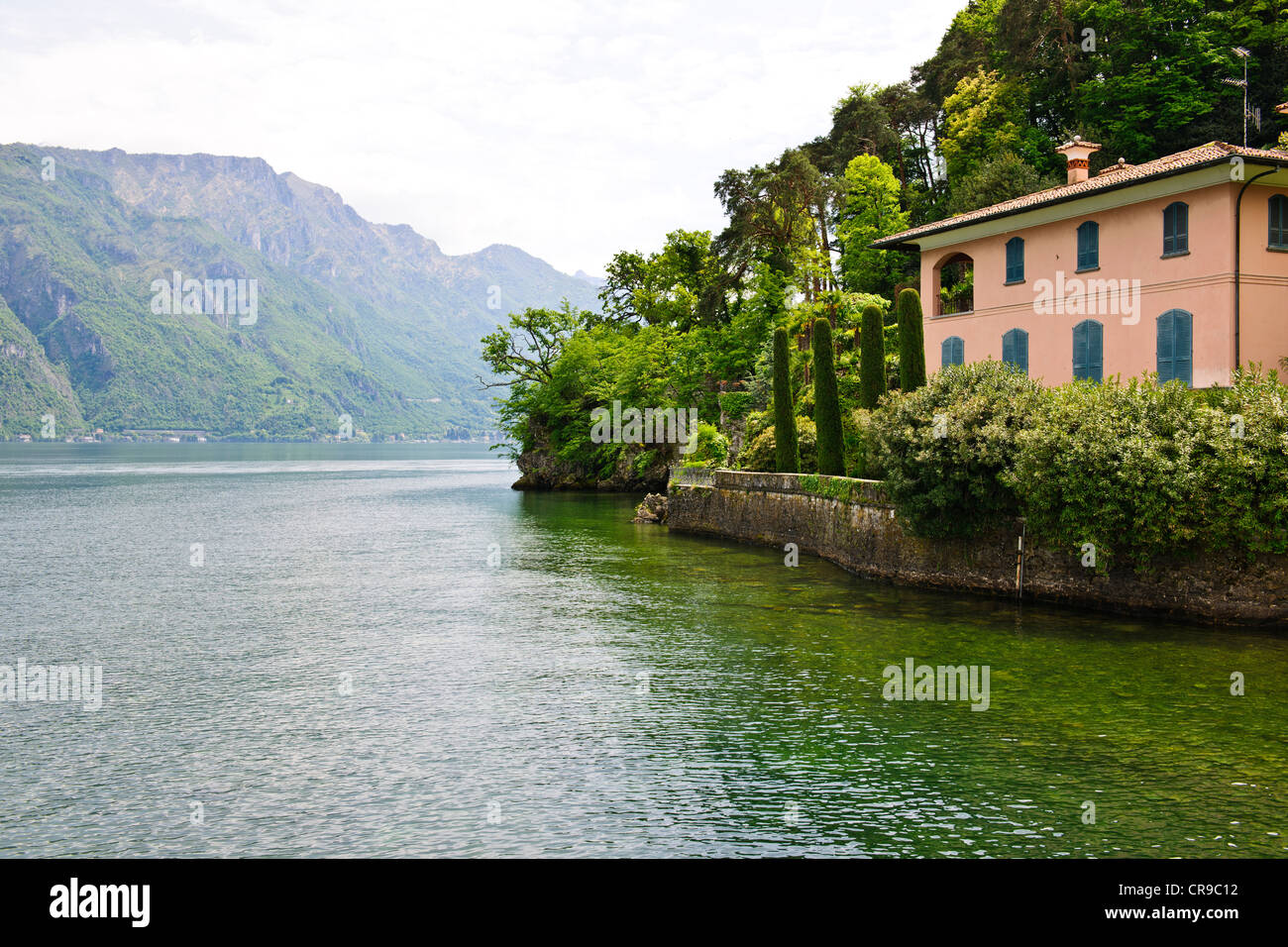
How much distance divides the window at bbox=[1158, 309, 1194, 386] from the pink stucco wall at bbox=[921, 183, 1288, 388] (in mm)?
185

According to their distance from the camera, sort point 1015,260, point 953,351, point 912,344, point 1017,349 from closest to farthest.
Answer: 1. point 912,344
2. point 1017,349
3. point 1015,260
4. point 953,351

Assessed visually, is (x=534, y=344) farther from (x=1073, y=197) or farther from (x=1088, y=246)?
(x=1073, y=197)

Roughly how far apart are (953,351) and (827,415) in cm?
628

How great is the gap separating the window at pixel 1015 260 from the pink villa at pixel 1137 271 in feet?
0.13

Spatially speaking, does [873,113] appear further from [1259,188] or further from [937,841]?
[937,841]

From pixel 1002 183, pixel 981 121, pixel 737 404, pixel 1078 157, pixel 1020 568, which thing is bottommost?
pixel 1020 568

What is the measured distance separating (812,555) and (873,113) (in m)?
35.8

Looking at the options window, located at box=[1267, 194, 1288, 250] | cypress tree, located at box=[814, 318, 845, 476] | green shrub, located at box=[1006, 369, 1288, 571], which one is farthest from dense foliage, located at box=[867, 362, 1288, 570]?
A: window, located at box=[1267, 194, 1288, 250]

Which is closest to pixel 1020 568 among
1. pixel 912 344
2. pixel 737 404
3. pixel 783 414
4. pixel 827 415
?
pixel 912 344

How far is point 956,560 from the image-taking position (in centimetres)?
2619

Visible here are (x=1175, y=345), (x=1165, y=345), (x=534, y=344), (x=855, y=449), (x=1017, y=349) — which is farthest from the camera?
(x=534, y=344)

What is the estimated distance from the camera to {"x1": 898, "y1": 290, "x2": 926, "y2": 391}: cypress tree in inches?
1235

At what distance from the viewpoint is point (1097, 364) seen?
31.4m
